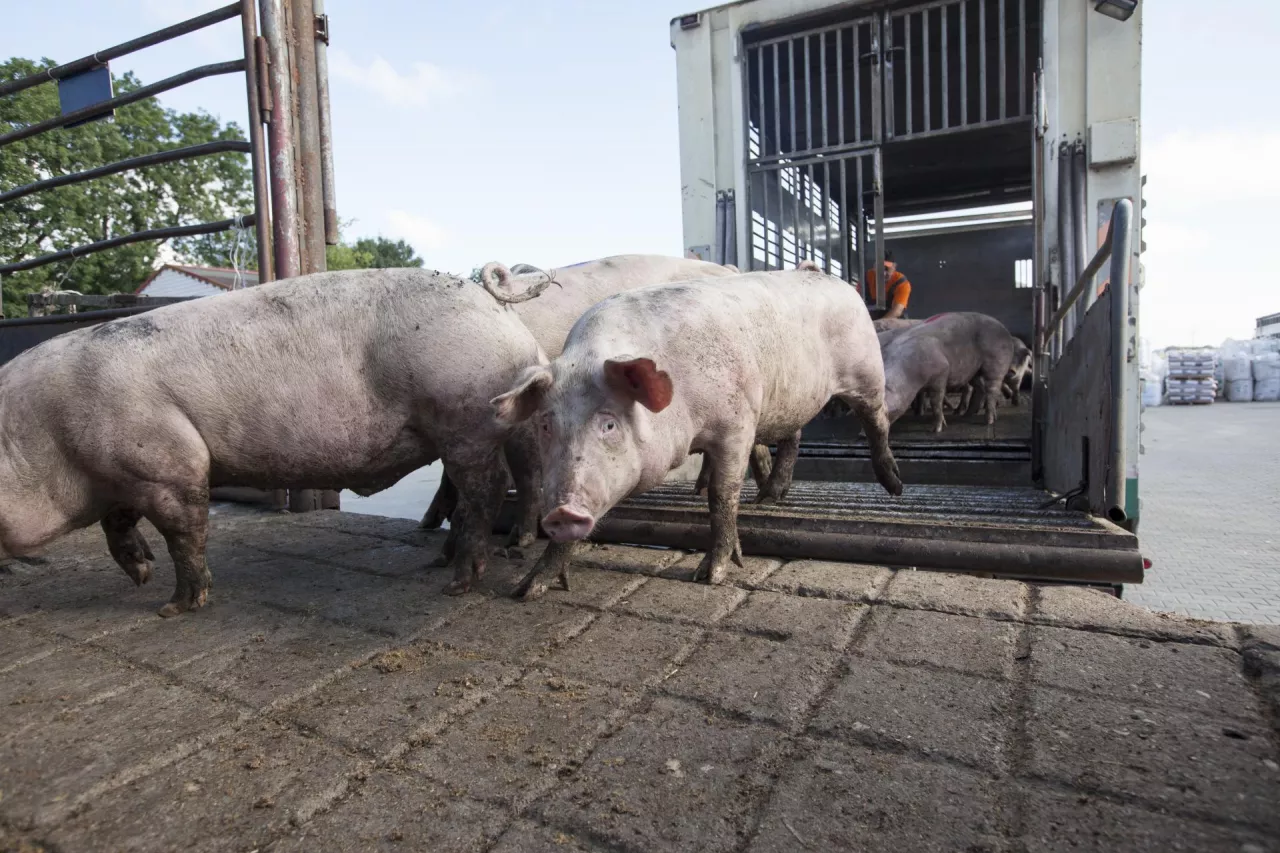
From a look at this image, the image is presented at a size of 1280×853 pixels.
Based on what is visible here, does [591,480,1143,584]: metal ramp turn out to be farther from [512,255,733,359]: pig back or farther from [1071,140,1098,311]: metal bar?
[1071,140,1098,311]: metal bar

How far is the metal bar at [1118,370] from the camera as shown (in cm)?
304

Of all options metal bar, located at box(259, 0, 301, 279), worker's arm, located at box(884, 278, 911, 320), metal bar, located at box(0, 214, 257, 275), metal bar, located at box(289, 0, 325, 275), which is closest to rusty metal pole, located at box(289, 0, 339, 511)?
metal bar, located at box(289, 0, 325, 275)

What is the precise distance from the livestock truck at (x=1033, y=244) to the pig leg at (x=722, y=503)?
0.98ft

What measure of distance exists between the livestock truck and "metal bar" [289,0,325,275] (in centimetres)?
266

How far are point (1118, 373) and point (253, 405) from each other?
3492 millimetres

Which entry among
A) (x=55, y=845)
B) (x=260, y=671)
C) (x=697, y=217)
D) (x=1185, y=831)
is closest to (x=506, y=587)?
(x=260, y=671)

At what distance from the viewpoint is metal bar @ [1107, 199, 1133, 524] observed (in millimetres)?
3039

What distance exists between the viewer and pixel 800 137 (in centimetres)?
875

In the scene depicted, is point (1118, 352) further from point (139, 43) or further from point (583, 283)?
point (139, 43)

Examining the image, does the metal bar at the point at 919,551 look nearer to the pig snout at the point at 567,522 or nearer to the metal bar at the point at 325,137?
the pig snout at the point at 567,522

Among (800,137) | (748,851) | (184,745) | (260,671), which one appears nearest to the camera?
(748,851)

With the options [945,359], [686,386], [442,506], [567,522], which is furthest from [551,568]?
[945,359]

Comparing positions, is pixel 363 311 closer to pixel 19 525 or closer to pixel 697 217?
pixel 19 525

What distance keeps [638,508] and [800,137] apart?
652 centimetres
